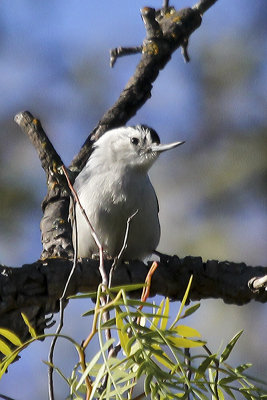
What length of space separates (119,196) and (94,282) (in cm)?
133

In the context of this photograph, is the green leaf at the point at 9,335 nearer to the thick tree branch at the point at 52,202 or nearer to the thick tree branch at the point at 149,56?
the thick tree branch at the point at 52,202

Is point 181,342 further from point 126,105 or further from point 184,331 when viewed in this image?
point 126,105

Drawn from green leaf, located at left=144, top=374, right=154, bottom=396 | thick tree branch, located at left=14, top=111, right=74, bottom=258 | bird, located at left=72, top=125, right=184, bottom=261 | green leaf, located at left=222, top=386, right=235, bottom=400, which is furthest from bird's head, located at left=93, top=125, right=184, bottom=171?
green leaf, located at left=144, top=374, right=154, bottom=396

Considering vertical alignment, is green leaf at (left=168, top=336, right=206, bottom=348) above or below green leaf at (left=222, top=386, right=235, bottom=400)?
above

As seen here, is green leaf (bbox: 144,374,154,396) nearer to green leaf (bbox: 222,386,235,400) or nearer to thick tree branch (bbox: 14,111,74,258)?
green leaf (bbox: 222,386,235,400)

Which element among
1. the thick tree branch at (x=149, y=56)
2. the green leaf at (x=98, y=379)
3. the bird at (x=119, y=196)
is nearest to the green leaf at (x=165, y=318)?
the green leaf at (x=98, y=379)

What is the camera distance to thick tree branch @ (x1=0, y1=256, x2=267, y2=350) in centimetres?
243

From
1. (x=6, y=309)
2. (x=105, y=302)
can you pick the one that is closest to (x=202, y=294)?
(x=6, y=309)

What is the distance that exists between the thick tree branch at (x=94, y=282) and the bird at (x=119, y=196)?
3.21 feet

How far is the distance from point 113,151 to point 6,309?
6.48 ft

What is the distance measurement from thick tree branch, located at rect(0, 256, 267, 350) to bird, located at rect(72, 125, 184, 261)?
3.21 feet

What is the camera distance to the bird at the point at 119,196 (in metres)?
3.84

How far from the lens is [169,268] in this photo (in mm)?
2721

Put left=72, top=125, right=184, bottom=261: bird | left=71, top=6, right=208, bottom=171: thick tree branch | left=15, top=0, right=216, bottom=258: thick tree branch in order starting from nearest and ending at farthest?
left=15, top=0, right=216, bottom=258: thick tree branch < left=72, top=125, right=184, bottom=261: bird < left=71, top=6, right=208, bottom=171: thick tree branch
